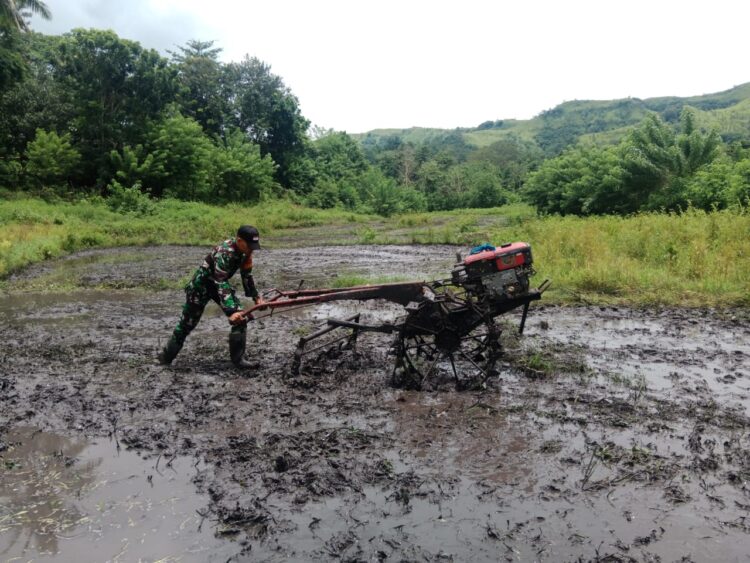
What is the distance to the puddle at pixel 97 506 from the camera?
11.1ft

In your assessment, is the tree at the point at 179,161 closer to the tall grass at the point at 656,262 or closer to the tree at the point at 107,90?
the tree at the point at 107,90

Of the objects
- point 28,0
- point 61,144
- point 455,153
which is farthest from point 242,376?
point 455,153

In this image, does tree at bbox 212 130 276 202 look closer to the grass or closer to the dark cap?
the grass

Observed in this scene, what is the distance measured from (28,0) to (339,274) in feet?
107

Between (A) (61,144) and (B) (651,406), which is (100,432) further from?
(A) (61,144)

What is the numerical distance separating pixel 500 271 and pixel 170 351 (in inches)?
165

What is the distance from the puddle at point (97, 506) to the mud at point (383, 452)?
2 centimetres

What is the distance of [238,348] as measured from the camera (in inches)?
256

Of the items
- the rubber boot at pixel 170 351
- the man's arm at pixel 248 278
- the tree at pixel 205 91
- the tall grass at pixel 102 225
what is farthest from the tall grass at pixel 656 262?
the tree at pixel 205 91

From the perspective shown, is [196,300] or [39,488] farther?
[196,300]

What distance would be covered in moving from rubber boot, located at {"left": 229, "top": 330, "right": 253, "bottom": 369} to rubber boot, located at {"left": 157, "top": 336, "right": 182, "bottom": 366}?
29.8 inches

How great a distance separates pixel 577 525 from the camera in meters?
3.46

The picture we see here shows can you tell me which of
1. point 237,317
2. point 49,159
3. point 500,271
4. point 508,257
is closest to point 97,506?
point 237,317

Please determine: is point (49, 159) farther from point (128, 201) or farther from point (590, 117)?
point (590, 117)
